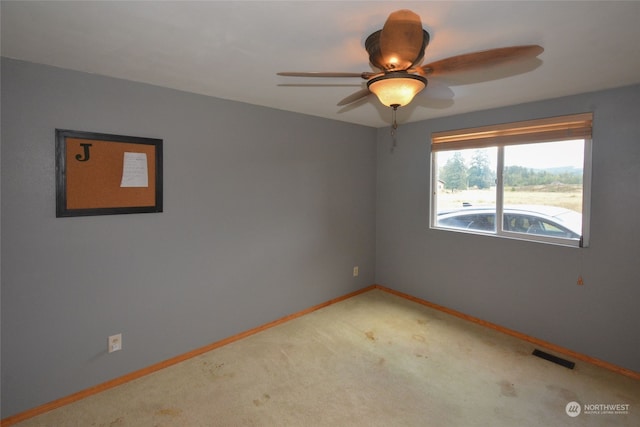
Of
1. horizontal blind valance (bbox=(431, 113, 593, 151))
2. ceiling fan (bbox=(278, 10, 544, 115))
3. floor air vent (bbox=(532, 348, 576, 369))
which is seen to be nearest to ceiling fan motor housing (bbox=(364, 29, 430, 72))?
ceiling fan (bbox=(278, 10, 544, 115))

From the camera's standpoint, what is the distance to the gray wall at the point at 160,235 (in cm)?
191

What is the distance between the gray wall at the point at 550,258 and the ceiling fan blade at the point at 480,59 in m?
1.84

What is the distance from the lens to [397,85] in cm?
136

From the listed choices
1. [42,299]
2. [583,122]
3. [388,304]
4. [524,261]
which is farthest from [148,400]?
[583,122]

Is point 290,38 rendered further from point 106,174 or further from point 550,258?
point 550,258

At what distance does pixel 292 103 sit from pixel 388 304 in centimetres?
250

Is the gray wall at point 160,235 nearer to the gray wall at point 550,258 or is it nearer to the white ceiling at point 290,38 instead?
the white ceiling at point 290,38

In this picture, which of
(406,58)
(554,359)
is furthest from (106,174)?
(554,359)

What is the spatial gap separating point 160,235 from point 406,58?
6.95ft

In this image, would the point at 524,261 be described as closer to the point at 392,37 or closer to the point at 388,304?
the point at 388,304

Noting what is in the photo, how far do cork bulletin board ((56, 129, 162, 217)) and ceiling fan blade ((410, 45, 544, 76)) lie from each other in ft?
6.45

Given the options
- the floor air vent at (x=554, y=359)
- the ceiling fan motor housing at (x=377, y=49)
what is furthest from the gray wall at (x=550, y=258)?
the ceiling fan motor housing at (x=377, y=49)

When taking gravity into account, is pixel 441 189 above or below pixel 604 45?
below

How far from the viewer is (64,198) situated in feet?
6.59
